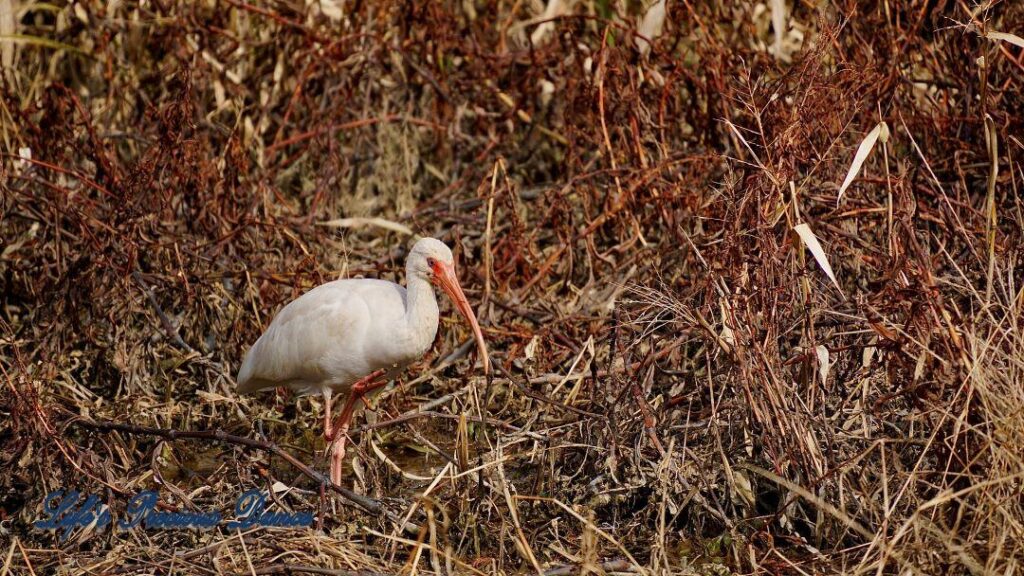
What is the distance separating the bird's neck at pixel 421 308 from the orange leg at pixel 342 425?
0.27 meters

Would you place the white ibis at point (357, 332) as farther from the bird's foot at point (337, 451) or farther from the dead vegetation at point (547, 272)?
the dead vegetation at point (547, 272)

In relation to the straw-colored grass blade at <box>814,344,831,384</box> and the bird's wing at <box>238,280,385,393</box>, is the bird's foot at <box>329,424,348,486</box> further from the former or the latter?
the straw-colored grass blade at <box>814,344,831,384</box>

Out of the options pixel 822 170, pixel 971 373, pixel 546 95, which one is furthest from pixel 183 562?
pixel 546 95

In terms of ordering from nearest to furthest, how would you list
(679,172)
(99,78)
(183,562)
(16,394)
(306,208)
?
(183,562)
(16,394)
(679,172)
(306,208)
(99,78)

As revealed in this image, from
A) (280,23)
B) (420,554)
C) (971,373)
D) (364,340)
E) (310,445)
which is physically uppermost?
(280,23)

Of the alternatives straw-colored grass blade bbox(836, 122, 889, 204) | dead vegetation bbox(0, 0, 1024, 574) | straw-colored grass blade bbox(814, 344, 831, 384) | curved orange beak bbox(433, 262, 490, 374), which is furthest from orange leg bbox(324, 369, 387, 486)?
straw-colored grass blade bbox(836, 122, 889, 204)

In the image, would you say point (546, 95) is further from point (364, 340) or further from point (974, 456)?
point (974, 456)

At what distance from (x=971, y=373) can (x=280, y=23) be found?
4.98m

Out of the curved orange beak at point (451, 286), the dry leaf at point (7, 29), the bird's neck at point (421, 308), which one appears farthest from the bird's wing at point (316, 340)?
the dry leaf at point (7, 29)

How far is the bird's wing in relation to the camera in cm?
525

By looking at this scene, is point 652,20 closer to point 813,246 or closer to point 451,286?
point 451,286

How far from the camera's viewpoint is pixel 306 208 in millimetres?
7531

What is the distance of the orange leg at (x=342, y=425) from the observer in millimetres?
5344

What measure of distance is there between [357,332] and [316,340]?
199 mm
